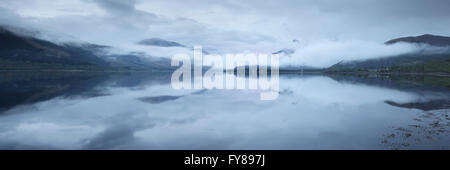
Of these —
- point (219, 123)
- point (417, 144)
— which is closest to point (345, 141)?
point (417, 144)

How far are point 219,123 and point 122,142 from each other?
10.3m

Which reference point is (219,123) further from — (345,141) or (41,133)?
(41,133)

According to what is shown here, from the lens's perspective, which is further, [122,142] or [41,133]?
[41,133]

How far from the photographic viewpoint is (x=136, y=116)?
1196 inches
